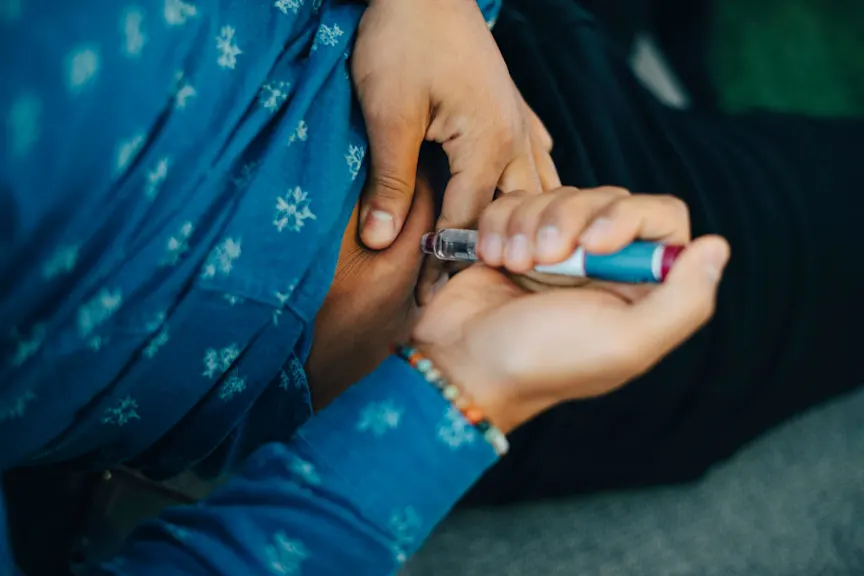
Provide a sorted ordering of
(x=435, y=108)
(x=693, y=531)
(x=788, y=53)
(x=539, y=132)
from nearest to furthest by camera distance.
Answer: (x=435, y=108), (x=539, y=132), (x=693, y=531), (x=788, y=53)

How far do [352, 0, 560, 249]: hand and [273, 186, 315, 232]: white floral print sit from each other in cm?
6

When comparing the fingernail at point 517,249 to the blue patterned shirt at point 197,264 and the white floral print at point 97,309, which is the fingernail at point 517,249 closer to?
the blue patterned shirt at point 197,264

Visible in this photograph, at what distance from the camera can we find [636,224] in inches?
18.2

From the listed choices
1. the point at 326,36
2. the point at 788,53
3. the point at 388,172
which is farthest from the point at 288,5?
the point at 788,53

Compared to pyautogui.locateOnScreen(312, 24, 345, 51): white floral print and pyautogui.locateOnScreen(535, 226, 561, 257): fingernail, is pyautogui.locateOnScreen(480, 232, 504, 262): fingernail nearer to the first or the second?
pyautogui.locateOnScreen(535, 226, 561, 257): fingernail

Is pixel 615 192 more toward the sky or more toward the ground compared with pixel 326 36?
more toward the ground

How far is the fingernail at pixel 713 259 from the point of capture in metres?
0.45

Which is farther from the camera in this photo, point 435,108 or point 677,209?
point 435,108

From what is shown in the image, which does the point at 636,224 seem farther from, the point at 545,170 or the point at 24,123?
the point at 24,123

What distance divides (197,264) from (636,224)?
0.98 feet

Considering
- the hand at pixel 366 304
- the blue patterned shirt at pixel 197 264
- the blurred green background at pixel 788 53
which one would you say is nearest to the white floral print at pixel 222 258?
the blue patterned shirt at pixel 197 264

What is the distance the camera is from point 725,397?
0.86 metres

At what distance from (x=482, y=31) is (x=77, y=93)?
35 cm

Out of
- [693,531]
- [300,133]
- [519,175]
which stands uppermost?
[300,133]
